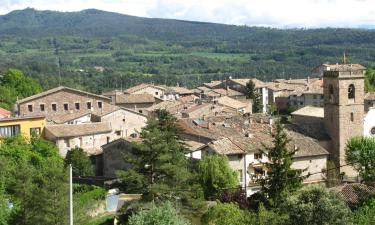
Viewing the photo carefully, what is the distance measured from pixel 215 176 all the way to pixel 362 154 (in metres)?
9.78

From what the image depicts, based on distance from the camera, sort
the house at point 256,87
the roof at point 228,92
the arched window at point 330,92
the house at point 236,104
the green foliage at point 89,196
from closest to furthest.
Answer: the green foliage at point 89,196, the arched window at point 330,92, the house at point 236,104, the roof at point 228,92, the house at point 256,87

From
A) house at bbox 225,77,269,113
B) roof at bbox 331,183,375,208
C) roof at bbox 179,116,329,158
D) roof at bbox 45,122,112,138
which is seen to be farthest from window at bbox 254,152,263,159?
house at bbox 225,77,269,113

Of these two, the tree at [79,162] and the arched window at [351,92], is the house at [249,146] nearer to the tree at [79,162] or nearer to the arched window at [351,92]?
the arched window at [351,92]

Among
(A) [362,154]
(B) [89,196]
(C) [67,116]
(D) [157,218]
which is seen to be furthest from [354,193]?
(C) [67,116]

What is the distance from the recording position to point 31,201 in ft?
75.5

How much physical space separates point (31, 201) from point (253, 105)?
54.8m

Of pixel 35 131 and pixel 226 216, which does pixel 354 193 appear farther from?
pixel 35 131

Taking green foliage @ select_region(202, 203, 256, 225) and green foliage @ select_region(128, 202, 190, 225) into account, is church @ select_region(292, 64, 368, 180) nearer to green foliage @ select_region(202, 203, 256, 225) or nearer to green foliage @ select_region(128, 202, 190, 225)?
green foliage @ select_region(202, 203, 256, 225)

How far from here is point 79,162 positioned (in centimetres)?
3922

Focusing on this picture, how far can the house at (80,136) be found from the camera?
→ 4212 centimetres

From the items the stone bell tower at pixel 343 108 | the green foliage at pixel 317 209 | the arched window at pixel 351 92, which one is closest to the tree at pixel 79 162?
the stone bell tower at pixel 343 108

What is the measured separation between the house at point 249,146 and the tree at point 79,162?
635cm

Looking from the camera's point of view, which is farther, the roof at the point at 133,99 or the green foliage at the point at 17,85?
the green foliage at the point at 17,85

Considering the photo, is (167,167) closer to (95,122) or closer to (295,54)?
(95,122)
